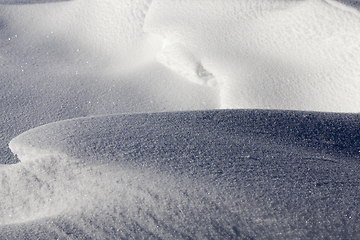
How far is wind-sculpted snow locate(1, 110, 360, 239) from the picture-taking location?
502 millimetres

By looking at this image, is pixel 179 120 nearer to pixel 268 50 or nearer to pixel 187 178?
pixel 187 178

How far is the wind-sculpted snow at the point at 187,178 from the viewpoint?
1.65ft

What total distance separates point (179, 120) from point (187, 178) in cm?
22

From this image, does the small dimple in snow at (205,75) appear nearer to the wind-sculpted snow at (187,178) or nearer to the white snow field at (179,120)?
the white snow field at (179,120)

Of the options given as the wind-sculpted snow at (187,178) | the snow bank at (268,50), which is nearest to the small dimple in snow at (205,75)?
the snow bank at (268,50)

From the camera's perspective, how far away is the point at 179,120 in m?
0.75

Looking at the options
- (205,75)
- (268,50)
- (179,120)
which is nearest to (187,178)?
(179,120)

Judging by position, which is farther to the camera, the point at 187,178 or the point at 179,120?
the point at 179,120

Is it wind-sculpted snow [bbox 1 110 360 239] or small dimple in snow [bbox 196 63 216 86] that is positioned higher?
wind-sculpted snow [bbox 1 110 360 239]

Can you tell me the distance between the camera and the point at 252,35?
3.77 ft

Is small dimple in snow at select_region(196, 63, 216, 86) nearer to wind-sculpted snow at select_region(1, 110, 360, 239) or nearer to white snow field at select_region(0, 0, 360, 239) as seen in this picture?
white snow field at select_region(0, 0, 360, 239)

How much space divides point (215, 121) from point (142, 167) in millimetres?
247

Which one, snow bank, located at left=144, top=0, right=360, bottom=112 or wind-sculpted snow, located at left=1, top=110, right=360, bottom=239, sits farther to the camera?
snow bank, located at left=144, top=0, right=360, bottom=112

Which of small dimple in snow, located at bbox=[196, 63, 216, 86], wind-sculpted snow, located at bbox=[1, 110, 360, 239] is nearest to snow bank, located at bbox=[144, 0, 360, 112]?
small dimple in snow, located at bbox=[196, 63, 216, 86]
